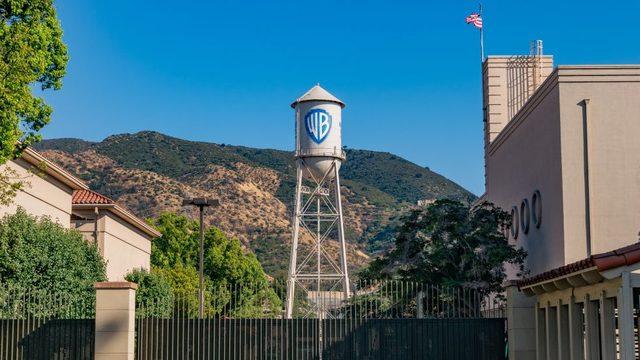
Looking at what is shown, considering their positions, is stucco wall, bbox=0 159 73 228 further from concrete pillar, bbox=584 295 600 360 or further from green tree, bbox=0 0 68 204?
concrete pillar, bbox=584 295 600 360

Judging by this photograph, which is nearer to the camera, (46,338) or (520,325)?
(520,325)

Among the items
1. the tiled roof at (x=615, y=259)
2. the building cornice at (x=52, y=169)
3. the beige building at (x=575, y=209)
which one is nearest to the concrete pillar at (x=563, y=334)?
the beige building at (x=575, y=209)

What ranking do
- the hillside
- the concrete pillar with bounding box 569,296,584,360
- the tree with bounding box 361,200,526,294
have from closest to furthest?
the concrete pillar with bounding box 569,296,584,360 → the tree with bounding box 361,200,526,294 → the hillside

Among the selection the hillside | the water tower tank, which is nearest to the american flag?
the water tower tank

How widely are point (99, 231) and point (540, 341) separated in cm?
2976

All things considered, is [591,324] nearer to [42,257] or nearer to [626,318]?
[626,318]

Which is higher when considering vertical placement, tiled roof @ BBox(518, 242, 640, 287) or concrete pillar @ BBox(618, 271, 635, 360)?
tiled roof @ BBox(518, 242, 640, 287)

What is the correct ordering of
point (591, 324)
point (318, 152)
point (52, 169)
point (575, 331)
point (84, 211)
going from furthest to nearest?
point (318, 152), point (84, 211), point (52, 169), point (575, 331), point (591, 324)

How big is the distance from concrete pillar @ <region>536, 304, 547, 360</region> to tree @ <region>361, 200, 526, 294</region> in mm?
13246

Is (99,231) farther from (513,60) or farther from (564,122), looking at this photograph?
(564,122)

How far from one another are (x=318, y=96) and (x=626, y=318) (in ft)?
117

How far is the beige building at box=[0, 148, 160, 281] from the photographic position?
37344 millimetres

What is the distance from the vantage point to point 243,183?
426 feet

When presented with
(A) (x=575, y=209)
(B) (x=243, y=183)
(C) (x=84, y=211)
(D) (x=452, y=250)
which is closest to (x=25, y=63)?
(A) (x=575, y=209)
